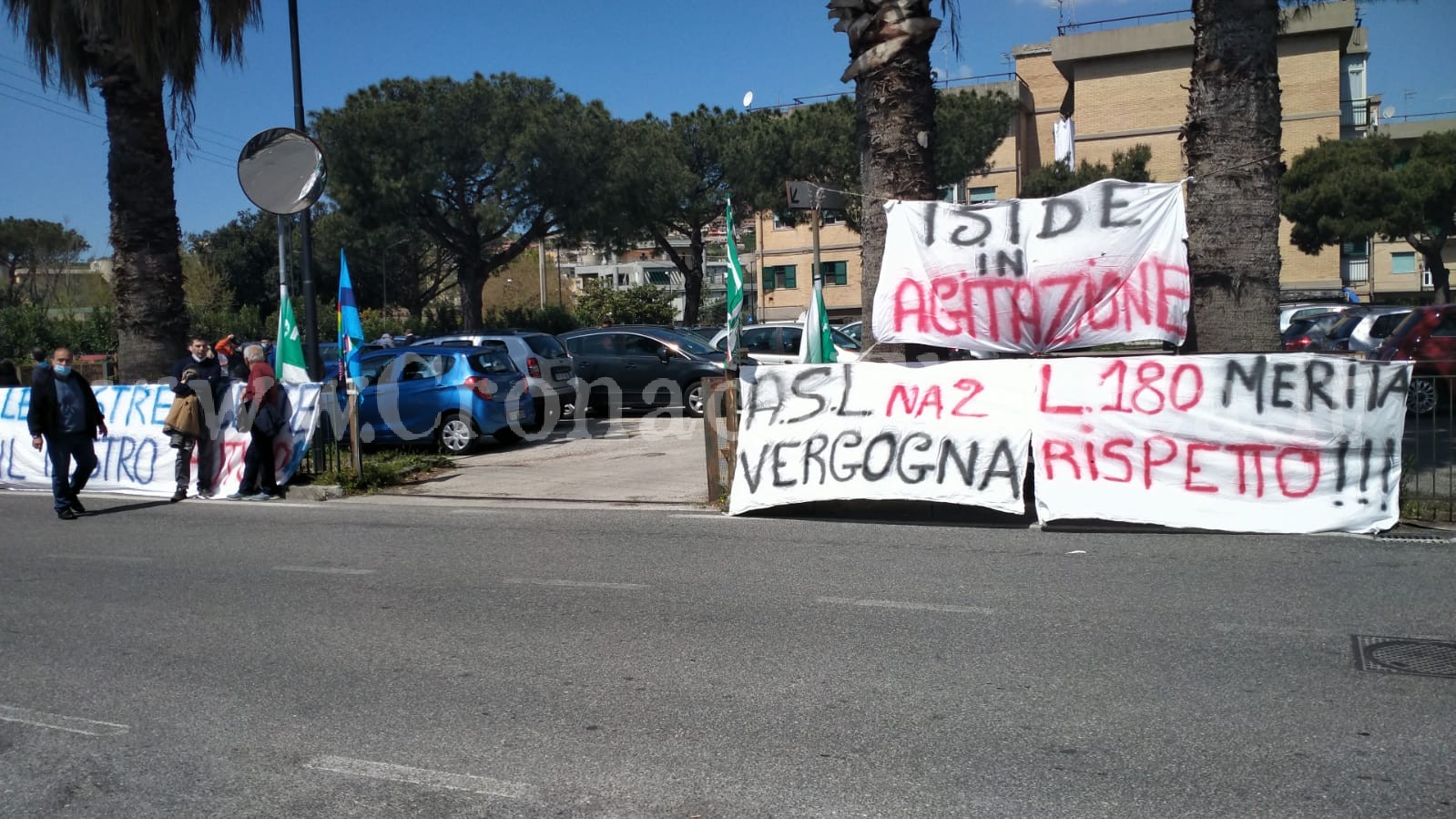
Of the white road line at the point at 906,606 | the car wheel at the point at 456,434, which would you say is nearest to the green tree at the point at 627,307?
the car wheel at the point at 456,434

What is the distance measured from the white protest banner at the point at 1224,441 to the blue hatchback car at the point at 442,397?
333 inches

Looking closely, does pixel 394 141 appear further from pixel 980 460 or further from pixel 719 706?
pixel 719 706

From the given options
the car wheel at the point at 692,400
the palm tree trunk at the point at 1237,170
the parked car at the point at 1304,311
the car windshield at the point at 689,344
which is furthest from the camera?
the parked car at the point at 1304,311

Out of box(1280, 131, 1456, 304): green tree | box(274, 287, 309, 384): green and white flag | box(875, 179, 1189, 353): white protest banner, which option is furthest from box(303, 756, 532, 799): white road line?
box(1280, 131, 1456, 304): green tree

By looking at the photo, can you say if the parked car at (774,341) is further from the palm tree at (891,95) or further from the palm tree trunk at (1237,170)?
the palm tree trunk at (1237,170)

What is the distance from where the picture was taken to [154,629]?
262 inches

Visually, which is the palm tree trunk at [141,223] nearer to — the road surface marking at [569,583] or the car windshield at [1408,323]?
the road surface marking at [569,583]

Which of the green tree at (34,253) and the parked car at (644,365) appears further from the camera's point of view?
the green tree at (34,253)

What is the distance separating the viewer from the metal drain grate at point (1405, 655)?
5.17 meters

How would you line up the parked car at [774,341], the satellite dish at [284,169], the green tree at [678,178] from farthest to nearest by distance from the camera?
the green tree at [678,178], the parked car at [774,341], the satellite dish at [284,169]

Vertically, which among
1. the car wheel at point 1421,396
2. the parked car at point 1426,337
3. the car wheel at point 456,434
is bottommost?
the car wheel at point 456,434

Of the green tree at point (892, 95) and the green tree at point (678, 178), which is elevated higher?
the green tree at point (678, 178)

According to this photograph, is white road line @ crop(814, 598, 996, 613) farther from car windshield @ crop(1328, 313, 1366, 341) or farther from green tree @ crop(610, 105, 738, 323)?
green tree @ crop(610, 105, 738, 323)

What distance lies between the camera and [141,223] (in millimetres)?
14141
